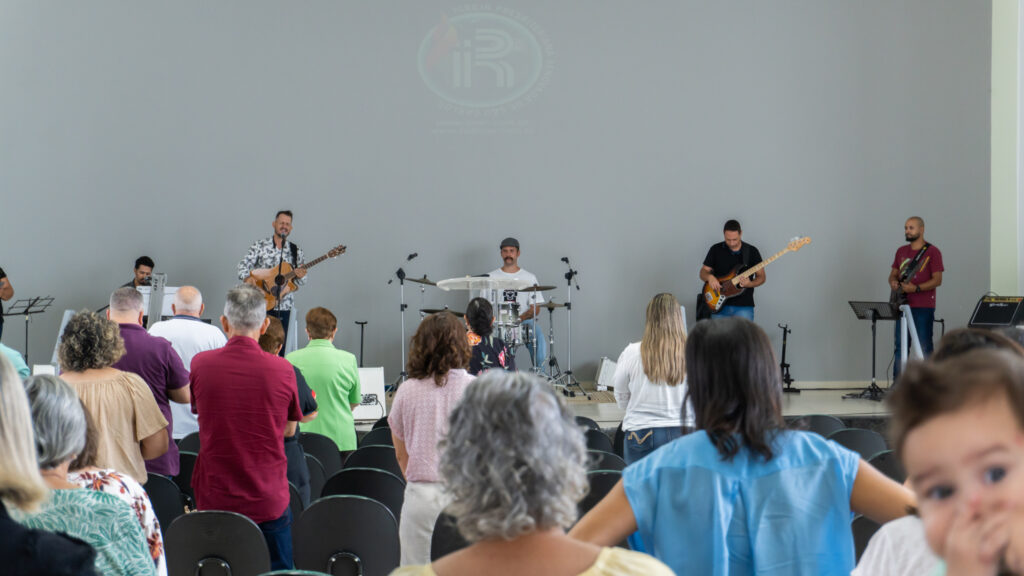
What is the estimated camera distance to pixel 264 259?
27.3 ft

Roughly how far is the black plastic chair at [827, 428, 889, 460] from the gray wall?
5.61 m

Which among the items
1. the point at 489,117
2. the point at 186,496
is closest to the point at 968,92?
the point at 489,117

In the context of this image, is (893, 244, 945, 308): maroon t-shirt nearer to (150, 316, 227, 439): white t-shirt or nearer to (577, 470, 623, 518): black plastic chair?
(150, 316, 227, 439): white t-shirt

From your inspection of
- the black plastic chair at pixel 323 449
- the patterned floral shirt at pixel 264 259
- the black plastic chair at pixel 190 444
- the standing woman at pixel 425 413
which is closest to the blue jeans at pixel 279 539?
the standing woman at pixel 425 413

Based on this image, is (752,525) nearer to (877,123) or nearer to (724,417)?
(724,417)

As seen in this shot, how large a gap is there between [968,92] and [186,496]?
28.9 feet

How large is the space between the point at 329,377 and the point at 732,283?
5412 millimetres

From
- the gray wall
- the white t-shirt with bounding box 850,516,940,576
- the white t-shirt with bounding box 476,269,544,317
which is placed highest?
the gray wall

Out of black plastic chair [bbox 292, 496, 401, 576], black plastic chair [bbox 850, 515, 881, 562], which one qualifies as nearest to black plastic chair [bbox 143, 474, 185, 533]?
black plastic chair [bbox 292, 496, 401, 576]

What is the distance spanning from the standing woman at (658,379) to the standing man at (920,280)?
17.6ft

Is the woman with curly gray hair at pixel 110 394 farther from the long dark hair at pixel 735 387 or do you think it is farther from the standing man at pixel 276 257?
the standing man at pixel 276 257

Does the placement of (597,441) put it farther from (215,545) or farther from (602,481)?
(215,545)

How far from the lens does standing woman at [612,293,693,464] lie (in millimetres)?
3436

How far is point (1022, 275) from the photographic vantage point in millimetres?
8914
